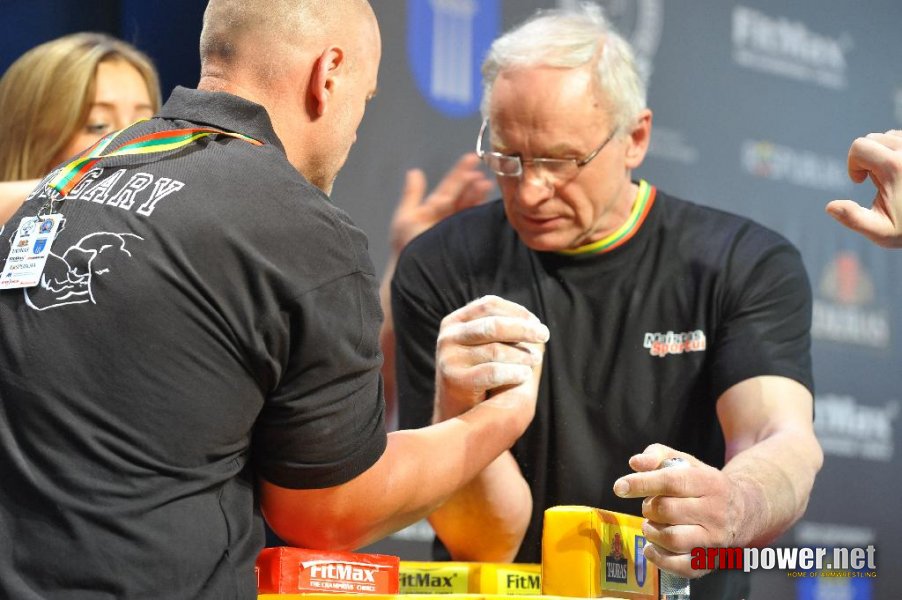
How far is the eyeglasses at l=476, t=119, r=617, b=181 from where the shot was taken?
2.23 metres

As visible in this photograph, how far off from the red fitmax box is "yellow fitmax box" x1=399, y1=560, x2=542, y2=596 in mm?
332

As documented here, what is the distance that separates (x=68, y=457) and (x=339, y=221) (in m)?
0.40

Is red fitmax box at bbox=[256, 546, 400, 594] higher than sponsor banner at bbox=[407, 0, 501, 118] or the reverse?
the reverse

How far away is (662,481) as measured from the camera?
4.78 feet

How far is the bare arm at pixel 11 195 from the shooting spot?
213 cm

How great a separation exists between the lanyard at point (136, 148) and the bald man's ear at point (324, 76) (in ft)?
0.46

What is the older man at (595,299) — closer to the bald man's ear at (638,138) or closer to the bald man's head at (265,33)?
the bald man's ear at (638,138)

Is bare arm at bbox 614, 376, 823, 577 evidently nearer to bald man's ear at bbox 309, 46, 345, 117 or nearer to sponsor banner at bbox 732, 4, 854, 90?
bald man's ear at bbox 309, 46, 345, 117

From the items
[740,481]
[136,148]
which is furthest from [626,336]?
[136,148]

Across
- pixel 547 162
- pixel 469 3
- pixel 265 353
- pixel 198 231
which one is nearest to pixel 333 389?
pixel 265 353

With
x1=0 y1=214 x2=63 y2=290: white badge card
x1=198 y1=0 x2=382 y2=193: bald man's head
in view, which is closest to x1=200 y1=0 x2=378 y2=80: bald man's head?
x1=198 y1=0 x2=382 y2=193: bald man's head

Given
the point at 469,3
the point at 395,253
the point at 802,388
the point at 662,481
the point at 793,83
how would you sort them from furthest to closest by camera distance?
1. the point at 793,83
2. the point at 469,3
3. the point at 395,253
4. the point at 802,388
5. the point at 662,481

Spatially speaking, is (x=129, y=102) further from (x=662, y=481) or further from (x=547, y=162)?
(x=662, y=481)

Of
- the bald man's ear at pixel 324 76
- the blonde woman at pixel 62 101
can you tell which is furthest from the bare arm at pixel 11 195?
the bald man's ear at pixel 324 76
